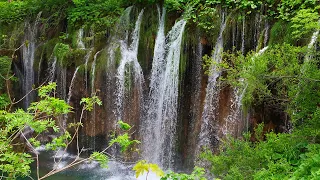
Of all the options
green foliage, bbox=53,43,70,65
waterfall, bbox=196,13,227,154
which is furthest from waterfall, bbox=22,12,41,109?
waterfall, bbox=196,13,227,154

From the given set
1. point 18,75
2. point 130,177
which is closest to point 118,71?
point 130,177

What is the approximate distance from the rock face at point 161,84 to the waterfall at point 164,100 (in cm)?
3

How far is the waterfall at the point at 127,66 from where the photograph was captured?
33.2 feet

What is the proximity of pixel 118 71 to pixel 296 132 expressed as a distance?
6512 mm

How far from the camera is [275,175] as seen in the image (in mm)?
4250

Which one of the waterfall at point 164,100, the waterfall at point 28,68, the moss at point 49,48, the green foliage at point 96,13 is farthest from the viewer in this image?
the waterfall at point 28,68

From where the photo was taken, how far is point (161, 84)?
9.66m

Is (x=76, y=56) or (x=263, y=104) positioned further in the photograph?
(x=76, y=56)

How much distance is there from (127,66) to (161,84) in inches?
52.0

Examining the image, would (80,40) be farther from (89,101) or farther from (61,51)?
(89,101)

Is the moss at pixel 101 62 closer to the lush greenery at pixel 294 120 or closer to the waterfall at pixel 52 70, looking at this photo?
the waterfall at pixel 52 70

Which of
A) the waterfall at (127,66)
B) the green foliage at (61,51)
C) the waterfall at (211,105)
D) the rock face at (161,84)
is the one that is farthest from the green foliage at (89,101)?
the green foliage at (61,51)

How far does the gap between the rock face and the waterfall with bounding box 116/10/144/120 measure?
1.0 inches

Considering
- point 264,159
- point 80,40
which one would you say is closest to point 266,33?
point 264,159
